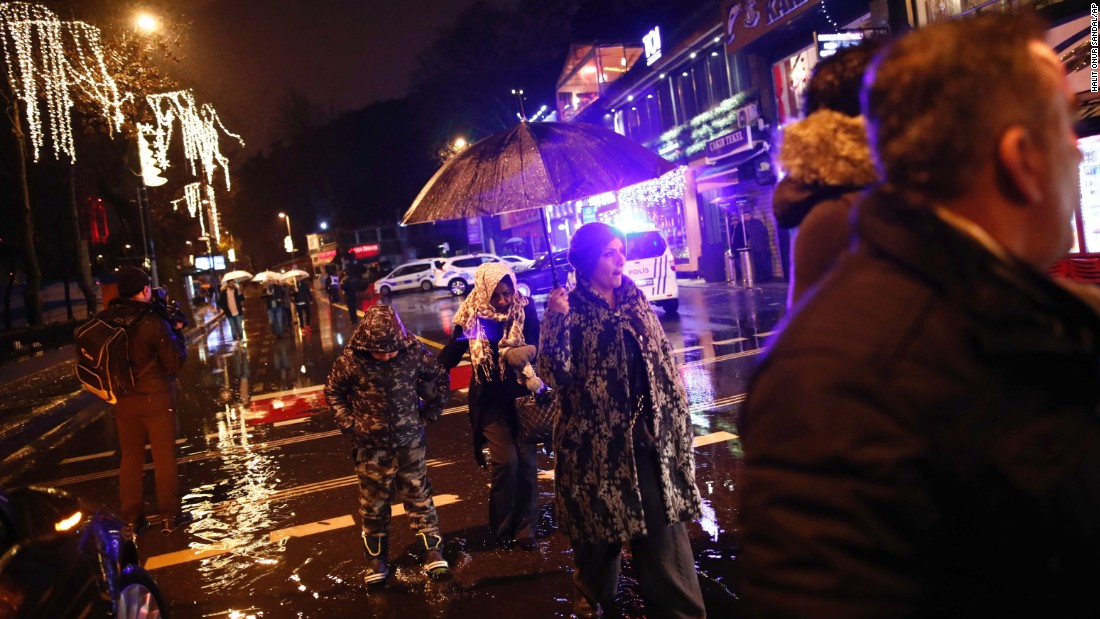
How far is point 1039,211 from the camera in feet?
3.93

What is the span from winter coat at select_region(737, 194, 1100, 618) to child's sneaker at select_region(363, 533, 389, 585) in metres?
3.99

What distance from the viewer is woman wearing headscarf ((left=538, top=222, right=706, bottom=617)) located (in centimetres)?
Result: 345

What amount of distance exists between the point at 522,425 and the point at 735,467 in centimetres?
210

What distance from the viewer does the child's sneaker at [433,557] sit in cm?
481

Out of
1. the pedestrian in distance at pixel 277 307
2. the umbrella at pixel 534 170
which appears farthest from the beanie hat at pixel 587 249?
the pedestrian in distance at pixel 277 307

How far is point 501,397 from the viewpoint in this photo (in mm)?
5203

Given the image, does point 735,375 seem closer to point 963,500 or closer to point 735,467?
point 735,467

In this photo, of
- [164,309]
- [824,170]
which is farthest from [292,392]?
[824,170]

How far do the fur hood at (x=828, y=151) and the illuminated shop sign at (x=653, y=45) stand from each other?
28.3 metres

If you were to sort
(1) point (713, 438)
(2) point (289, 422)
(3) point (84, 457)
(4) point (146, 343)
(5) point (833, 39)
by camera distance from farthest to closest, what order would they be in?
(5) point (833, 39)
(2) point (289, 422)
(3) point (84, 457)
(1) point (713, 438)
(4) point (146, 343)

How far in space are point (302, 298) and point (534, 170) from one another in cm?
2183

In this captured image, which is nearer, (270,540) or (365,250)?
(270,540)

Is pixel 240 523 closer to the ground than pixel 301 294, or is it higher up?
closer to the ground

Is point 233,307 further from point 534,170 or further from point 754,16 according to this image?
point 534,170
